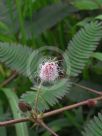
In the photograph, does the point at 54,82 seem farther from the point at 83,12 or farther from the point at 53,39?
the point at 83,12

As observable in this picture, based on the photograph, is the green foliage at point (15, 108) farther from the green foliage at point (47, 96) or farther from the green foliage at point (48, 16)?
the green foliage at point (48, 16)

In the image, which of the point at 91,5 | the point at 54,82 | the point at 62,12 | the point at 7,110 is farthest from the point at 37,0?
the point at 54,82

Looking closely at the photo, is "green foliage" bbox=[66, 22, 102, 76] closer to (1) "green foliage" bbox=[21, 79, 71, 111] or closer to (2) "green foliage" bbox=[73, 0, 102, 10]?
(1) "green foliage" bbox=[21, 79, 71, 111]

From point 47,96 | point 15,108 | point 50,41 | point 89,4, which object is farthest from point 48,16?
point 47,96

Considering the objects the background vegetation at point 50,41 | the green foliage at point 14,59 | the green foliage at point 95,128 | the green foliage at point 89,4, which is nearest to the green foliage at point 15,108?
the background vegetation at point 50,41

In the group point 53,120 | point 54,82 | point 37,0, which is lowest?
point 53,120

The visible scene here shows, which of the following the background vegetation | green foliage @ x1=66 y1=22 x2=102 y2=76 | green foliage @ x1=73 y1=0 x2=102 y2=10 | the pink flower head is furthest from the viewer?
green foliage @ x1=73 y1=0 x2=102 y2=10

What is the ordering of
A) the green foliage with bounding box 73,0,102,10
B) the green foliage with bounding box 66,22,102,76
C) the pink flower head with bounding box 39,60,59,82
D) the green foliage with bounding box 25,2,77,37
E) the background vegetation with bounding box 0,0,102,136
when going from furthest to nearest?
the green foliage with bounding box 25,2,77,37 < the green foliage with bounding box 73,0,102,10 < the background vegetation with bounding box 0,0,102,136 < the green foliage with bounding box 66,22,102,76 < the pink flower head with bounding box 39,60,59,82

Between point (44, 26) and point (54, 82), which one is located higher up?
point (44, 26)

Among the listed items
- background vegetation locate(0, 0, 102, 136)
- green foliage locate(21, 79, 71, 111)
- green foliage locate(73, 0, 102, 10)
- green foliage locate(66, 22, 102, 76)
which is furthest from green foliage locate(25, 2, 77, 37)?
green foliage locate(21, 79, 71, 111)
